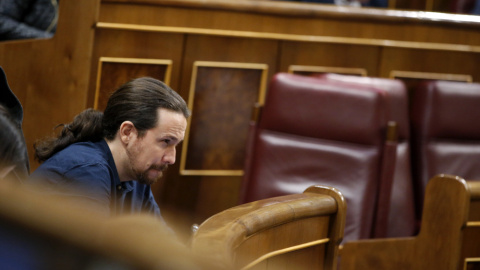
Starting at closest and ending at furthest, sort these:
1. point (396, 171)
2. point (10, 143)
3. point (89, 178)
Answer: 1. point (10, 143)
2. point (89, 178)
3. point (396, 171)

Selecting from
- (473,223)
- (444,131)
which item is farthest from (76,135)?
(444,131)

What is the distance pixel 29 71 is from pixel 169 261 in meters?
0.73

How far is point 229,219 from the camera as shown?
55 centimetres

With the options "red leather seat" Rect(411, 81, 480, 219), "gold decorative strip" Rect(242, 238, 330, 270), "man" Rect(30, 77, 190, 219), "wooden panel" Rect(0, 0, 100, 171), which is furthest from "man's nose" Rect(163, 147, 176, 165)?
"red leather seat" Rect(411, 81, 480, 219)

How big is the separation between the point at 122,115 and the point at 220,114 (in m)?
0.53

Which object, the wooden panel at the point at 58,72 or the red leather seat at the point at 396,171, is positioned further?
the red leather seat at the point at 396,171

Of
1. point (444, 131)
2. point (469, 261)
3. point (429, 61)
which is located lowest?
point (469, 261)

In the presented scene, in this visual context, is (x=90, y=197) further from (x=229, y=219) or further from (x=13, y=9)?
(x=13, y=9)

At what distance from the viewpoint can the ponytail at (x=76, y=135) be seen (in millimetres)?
655

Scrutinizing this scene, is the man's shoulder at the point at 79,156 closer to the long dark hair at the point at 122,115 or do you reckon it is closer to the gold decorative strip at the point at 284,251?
the long dark hair at the point at 122,115

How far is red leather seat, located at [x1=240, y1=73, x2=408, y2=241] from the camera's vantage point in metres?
1.10

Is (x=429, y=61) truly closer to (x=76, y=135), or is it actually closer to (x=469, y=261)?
(x=469, y=261)

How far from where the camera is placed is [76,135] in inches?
26.5

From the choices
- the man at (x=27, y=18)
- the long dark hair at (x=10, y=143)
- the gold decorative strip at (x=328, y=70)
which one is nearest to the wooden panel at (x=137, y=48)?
the man at (x=27, y=18)
